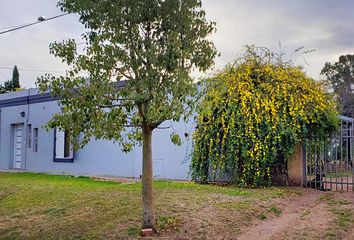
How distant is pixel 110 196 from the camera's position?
400 inches

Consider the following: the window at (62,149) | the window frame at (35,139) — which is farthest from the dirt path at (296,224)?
the window frame at (35,139)

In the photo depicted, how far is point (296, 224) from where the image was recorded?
308 inches

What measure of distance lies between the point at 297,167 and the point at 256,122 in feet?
6.24

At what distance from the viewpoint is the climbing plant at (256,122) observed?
11.6 m

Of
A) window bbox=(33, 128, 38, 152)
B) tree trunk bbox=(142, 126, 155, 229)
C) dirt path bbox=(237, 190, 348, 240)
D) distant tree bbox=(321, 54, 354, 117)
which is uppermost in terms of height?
distant tree bbox=(321, 54, 354, 117)

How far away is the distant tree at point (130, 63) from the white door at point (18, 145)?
52.8 ft

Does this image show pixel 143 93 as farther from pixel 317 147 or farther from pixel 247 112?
pixel 317 147

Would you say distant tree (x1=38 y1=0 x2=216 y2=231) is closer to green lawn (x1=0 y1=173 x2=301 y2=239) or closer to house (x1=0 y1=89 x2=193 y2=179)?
green lawn (x1=0 y1=173 x2=301 y2=239)

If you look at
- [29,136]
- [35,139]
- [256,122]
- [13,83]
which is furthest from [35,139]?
[13,83]

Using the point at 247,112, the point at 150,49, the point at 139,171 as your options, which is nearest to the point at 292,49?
the point at 247,112

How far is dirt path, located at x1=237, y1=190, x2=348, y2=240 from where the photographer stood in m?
7.14

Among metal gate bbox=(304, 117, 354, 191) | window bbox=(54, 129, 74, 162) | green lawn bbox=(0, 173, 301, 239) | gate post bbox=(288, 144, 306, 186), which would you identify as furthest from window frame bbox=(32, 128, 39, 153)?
metal gate bbox=(304, 117, 354, 191)

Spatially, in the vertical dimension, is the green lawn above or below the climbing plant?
below

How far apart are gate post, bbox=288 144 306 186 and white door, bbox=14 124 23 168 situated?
14395 millimetres
